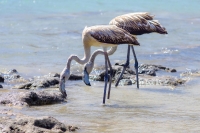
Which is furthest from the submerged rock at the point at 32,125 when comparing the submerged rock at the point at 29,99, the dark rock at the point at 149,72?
the dark rock at the point at 149,72

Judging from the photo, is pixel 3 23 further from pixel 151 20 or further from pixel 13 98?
pixel 13 98

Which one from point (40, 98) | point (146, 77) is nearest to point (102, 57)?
point (146, 77)

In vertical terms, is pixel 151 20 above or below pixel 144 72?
above

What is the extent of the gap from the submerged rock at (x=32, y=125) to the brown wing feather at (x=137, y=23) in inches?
189

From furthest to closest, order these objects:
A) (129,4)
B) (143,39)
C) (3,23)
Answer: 1. (129,4)
2. (3,23)
3. (143,39)

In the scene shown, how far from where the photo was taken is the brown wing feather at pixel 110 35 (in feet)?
34.2

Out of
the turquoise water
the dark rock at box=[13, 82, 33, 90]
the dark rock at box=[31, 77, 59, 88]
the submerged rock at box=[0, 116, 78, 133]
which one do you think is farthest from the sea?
the dark rock at box=[13, 82, 33, 90]

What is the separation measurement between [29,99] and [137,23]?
12.7 ft

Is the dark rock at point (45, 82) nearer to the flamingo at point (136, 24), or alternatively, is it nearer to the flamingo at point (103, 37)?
the flamingo at point (103, 37)

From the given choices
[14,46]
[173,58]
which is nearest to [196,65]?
[173,58]

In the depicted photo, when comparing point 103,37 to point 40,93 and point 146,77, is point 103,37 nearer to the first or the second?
point 40,93

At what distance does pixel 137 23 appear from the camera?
12383 millimetres

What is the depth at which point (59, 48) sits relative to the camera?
1689 centimetres

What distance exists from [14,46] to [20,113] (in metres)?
8.26
